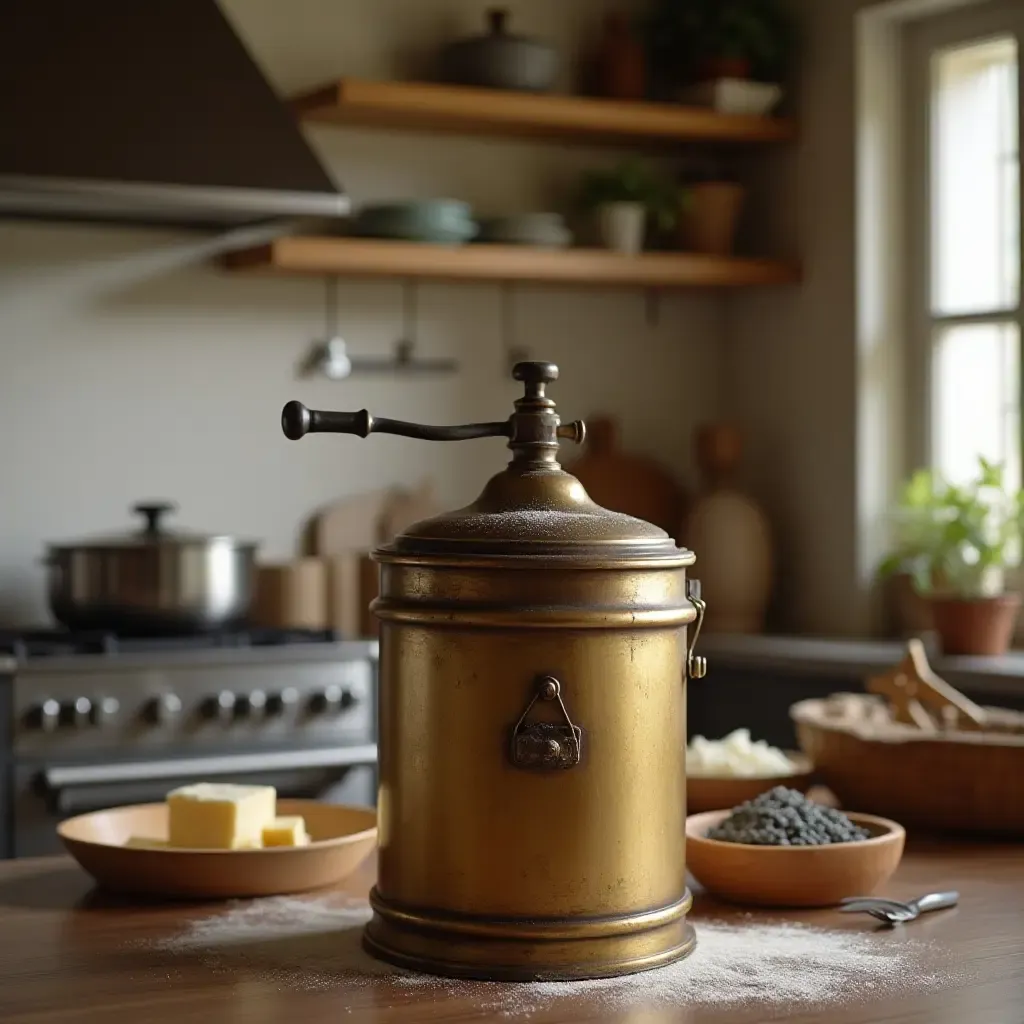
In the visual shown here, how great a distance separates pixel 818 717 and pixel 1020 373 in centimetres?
213

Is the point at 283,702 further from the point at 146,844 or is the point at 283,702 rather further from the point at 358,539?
the point at 146,844

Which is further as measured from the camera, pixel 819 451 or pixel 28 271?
pixel 819 451

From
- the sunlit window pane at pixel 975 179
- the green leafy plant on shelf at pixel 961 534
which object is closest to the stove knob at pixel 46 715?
the green leafy plant on shelf at pixel 961 534

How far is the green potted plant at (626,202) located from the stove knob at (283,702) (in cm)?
138

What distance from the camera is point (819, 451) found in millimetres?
Answer: 4133

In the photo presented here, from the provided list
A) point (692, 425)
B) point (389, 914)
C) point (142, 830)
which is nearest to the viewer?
point (389, 914)

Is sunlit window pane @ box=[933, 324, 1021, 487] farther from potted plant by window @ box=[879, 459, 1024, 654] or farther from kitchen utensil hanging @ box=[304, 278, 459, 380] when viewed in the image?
kitchen utensil hanging @ box=[304, 278, 459, 380]

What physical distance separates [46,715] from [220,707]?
328 mm

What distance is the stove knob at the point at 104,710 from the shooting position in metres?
3.13

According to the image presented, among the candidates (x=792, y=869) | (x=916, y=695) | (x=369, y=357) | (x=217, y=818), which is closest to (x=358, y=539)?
(x=369, y=357)

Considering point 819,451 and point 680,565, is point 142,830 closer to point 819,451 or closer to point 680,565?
point 680,565

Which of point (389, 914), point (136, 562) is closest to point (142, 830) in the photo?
point (389, 914)

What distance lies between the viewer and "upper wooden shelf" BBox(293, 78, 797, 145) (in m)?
3.69

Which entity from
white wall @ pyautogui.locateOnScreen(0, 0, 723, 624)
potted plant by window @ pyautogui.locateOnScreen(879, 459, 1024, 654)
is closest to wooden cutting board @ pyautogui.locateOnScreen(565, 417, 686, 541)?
white wall @ pyautogui.locateOnScreen(0, 0, 723, 624)
